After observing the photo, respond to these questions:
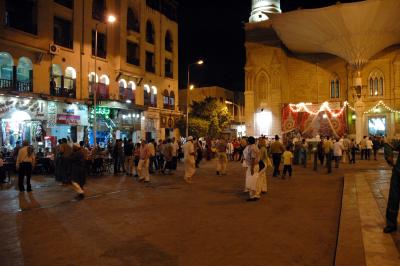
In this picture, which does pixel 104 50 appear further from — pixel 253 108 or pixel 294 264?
pixel 294 264

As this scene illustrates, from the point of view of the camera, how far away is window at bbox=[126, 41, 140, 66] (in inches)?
1316

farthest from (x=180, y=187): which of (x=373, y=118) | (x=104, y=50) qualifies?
(x=373, y=118)

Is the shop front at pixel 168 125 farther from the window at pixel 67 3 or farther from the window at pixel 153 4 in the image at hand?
the window at pixel 67 3

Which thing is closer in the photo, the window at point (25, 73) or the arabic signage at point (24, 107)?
the arabic signage at point (24, 107)

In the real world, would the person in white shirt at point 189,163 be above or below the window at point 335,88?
below

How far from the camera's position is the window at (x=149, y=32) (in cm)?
3628

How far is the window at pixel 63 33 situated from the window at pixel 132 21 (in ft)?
21.5

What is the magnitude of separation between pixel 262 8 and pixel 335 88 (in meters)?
15.3

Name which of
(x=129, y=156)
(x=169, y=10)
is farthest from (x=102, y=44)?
(x=129, y=156)

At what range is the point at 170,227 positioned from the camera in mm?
7547

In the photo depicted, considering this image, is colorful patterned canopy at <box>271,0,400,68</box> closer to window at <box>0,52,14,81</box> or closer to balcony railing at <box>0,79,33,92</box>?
balcony railing at <box>0,79,33,92</box>

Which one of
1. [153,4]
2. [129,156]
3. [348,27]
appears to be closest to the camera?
[129,156]

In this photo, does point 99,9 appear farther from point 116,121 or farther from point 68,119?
point 68,119

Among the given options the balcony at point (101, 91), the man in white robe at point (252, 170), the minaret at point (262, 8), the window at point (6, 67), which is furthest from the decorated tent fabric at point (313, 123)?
the man in white robe at point (252, 170)
